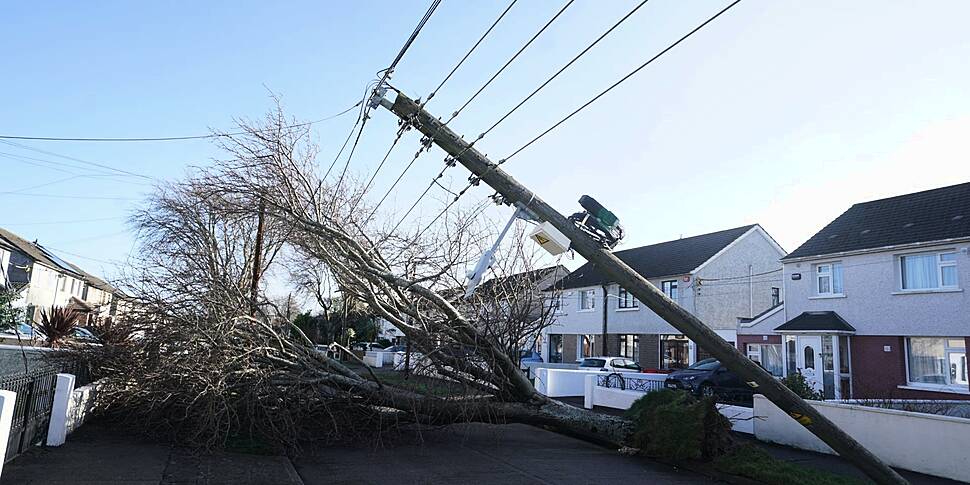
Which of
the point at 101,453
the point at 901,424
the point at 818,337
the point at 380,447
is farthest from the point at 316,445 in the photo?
the point at 818,337

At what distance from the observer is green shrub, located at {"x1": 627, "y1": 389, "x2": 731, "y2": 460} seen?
11.1 meters

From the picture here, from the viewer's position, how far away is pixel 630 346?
34594mm

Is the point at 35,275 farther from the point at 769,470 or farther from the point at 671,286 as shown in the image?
the point at 769,470

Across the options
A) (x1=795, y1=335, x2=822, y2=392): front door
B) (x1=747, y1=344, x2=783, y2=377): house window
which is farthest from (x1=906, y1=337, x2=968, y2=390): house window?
(x1=747, y1=344, x2=783, y2=377): house window

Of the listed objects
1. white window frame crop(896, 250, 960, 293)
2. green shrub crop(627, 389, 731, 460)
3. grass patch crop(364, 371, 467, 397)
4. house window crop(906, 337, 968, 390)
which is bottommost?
green shrub crop(627, 389, 731, 460)

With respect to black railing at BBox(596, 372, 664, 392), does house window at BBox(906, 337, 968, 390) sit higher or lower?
higher

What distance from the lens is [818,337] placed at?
21.9m

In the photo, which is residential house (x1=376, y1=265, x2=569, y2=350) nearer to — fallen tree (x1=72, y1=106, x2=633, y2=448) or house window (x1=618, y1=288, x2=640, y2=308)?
fallen tree (x1=72, y1=106, x2=633, y2=448)

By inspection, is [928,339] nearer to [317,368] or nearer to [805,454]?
[805,454]

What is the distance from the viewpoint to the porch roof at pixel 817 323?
69.9 feet

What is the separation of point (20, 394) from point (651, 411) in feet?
32.3

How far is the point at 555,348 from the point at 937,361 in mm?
24588

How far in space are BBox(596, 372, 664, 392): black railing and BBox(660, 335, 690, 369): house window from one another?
447 inches

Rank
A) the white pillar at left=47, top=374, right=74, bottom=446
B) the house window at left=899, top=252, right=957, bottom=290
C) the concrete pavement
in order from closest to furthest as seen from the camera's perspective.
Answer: the concrete pavement → the white pillar at left=47, top=374, right=74, bottom=446 → the house window at left=899, top=252, right=957, bottom=290
